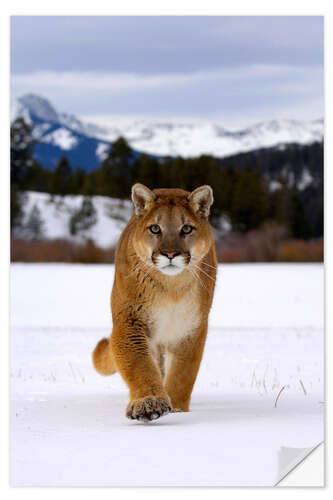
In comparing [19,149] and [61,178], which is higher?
[19,149]

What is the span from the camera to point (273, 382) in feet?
21.1

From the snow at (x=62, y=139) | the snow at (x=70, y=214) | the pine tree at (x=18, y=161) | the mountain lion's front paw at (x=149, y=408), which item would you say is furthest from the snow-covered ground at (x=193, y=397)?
the snow at (x=62, y=139)

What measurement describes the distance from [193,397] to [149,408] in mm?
1553

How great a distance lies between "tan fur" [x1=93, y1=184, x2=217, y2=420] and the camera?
4.76 meters

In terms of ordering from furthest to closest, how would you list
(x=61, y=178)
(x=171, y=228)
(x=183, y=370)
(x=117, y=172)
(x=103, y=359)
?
1. (x=117, y=172)
2. (x=61, y=178)
3. (x=103, y=359)
4. (x=183, y=370)
5. (x=171, y=228)

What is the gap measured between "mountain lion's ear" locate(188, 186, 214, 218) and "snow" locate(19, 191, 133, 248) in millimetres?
1917

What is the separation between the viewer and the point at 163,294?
498 cm

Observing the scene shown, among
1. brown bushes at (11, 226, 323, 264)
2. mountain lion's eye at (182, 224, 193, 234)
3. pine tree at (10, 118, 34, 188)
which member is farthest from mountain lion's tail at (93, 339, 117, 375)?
pine tree at (10, 118, 34, 188)

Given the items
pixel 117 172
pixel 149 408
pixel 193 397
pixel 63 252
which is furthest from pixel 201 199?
pixel 117 172

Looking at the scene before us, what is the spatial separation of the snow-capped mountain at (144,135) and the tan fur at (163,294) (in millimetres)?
1783

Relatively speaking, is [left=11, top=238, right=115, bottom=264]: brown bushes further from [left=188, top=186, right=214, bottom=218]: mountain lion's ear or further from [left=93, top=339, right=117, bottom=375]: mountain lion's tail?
[left=188, top=186, right=214, bottom=218]: mountain lion's ear

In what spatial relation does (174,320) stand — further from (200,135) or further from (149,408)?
(200,135)
